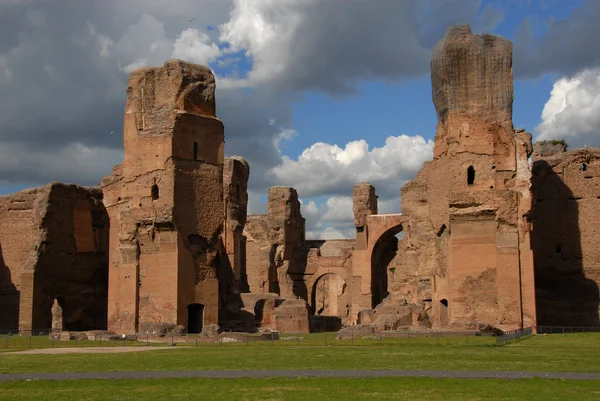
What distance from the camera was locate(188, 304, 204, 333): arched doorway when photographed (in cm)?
3019

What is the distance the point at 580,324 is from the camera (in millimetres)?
31062

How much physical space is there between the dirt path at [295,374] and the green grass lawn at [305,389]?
545mm

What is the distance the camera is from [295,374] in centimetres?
1276

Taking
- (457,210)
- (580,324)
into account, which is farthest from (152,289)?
(580,324)

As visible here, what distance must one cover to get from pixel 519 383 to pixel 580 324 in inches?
841

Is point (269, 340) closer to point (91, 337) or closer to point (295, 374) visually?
point (91, 337)

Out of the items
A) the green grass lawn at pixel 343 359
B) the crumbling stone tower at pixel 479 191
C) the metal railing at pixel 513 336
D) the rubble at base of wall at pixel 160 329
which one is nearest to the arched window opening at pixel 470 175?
the crumbling stone tower at pixel 479 191

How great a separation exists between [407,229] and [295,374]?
2445 centimetres

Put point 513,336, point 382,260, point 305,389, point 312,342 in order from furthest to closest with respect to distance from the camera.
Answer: point 382,260 < point 513,336 < point 312,342 < point 305,389

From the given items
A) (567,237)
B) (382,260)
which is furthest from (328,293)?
(567,237)

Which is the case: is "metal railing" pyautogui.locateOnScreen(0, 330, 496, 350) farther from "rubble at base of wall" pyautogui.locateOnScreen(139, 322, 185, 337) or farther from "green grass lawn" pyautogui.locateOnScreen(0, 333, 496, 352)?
"rubble at base of wall" pyautogui.locateOnScreen(139, 322, 185, 337)

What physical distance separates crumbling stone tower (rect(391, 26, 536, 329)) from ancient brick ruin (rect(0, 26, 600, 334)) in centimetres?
4

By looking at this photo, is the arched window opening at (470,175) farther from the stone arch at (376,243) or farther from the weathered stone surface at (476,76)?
the stone arch at (376,243)

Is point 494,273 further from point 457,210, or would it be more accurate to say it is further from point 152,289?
point 152,289
